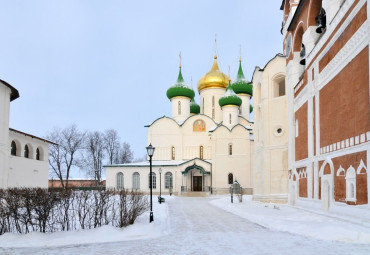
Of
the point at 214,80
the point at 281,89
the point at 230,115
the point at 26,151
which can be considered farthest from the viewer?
the point at 214,80

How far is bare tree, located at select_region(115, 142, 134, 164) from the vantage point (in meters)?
56.8

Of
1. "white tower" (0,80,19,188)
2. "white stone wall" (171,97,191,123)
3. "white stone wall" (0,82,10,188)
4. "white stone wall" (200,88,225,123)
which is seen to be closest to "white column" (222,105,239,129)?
"white stone wall" (200,88,225,123)

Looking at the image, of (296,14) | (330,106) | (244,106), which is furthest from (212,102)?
(330,106)

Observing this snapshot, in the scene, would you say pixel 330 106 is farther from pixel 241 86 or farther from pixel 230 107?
pixel 241 86

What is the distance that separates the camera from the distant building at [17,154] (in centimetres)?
1781

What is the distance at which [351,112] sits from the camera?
1149 cm

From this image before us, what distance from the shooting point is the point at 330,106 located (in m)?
13.7

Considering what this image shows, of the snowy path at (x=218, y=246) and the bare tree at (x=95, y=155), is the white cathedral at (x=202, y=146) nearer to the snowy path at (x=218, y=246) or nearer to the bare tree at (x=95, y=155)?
the bare tree at (x=95, y=155)

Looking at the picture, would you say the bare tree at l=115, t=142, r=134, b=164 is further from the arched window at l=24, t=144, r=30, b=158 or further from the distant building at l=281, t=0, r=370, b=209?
the distant building at l=281, t=0, r=370, b=209

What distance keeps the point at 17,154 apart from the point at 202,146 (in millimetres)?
21074

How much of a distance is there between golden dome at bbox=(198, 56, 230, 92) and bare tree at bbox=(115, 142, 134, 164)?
61.6 ft

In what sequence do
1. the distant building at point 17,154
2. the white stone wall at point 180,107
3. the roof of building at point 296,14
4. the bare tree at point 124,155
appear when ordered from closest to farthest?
the distant building at point 17,154
the roof of building at point 296,14
the white stone wall at point 180,107
the bare tree at point 124,155

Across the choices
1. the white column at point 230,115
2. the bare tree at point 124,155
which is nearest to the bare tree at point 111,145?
the bare tree at point 124,155

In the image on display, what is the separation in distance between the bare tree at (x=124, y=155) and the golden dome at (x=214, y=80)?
739 inches
